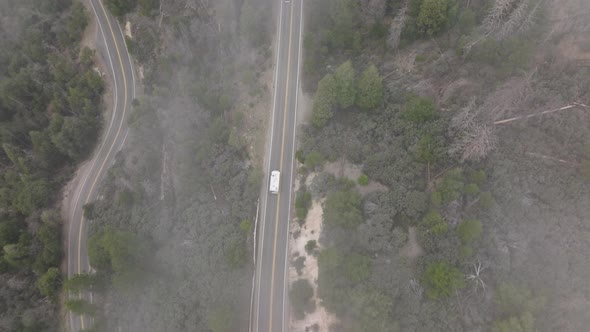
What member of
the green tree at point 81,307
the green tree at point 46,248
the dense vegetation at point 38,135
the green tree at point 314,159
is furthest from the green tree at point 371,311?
the green tree at point 46,248

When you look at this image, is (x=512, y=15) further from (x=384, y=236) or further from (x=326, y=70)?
(x=384, y=236)

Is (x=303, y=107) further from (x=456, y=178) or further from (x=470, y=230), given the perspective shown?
(x=470, y=230)

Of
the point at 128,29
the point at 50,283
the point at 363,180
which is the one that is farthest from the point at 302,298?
the point at 128,29

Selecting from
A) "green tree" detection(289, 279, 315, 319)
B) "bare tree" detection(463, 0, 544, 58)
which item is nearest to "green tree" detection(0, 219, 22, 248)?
"green tree" detection(289, 279, 315, 319)

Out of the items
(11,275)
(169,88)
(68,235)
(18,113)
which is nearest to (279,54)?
(169,88)

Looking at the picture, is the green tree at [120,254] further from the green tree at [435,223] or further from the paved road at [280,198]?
the green tree at [435,223]

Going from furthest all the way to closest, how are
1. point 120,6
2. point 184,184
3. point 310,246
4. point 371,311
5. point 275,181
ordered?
1. point 120,6
2. point 184,184
3. point 275,181
4. point 310,246
5. point 371,311
